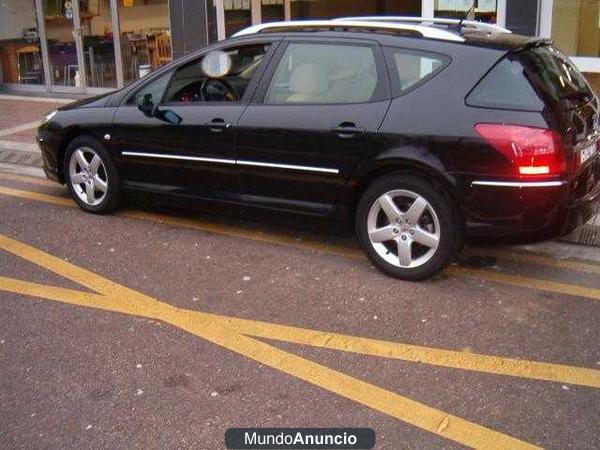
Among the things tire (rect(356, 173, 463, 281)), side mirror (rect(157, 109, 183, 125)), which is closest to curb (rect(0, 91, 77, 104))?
side mirror (rect(157, 109, 183, 125))

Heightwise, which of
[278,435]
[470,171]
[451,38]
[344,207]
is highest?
[451,38]

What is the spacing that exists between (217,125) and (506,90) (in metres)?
2.06

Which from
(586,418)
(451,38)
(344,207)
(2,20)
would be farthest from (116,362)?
(2,20)

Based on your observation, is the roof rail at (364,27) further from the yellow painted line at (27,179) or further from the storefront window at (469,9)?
the storefront window at (469,9)

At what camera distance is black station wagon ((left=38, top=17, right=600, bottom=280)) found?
4383 mm

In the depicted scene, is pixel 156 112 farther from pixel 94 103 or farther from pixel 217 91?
pixel 94 103

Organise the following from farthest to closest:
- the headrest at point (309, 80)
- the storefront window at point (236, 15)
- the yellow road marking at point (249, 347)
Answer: the storefront window at point (236, 15), the headrest at point (309, 80), the yellow road marking at point (249, 347)

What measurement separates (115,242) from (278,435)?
2.92 m

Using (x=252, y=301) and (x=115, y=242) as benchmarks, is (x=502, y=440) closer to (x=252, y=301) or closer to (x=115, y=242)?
(x=252, y=301)

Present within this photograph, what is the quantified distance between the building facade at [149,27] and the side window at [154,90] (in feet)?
16.3

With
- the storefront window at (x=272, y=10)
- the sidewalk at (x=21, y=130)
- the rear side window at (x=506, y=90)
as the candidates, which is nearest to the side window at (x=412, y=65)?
the rear side window at (x=506, y=90)

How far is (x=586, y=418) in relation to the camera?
127 inches

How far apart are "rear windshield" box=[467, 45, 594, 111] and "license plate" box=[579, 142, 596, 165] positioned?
281 mm

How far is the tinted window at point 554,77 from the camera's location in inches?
176
